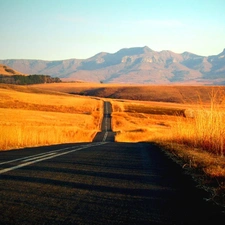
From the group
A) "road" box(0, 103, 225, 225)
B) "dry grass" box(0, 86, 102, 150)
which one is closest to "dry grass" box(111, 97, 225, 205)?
"road" box(0, 103, 225, 225)

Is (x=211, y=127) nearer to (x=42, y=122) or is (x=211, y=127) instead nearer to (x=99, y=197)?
(x=99, y=197)

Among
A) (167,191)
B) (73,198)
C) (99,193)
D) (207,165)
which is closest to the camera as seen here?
(73,198)

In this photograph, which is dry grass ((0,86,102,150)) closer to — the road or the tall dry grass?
the tall dry grass

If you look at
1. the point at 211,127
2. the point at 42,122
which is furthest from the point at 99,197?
the point at 42,122

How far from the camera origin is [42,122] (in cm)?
5400

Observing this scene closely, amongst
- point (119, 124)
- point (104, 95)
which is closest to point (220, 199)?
point (119, 124)

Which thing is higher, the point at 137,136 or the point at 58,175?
the point at 58,175

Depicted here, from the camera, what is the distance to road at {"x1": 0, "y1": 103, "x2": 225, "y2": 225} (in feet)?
13.8

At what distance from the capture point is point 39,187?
5730 millimetres

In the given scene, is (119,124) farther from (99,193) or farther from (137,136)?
(99,193)

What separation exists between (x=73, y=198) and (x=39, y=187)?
927 millimetres

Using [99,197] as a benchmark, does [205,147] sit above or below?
below

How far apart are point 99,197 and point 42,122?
49978 millimetres

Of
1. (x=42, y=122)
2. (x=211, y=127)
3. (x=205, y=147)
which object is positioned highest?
(x=211, y=127)
